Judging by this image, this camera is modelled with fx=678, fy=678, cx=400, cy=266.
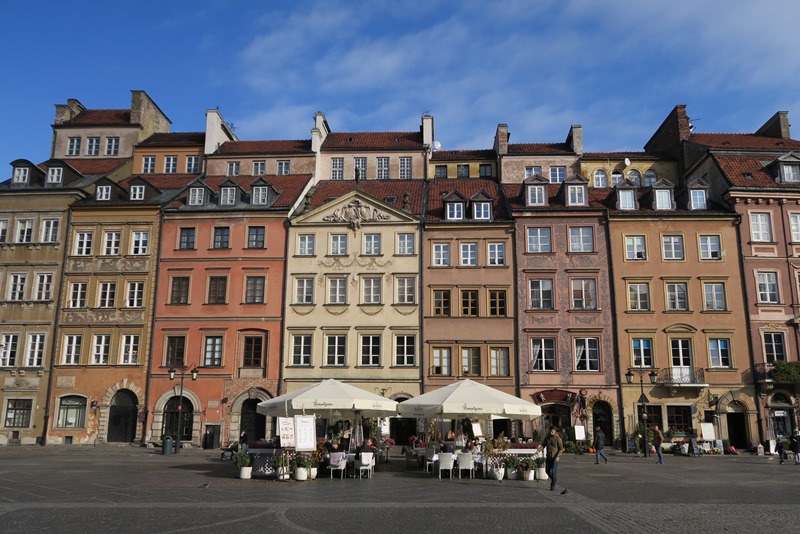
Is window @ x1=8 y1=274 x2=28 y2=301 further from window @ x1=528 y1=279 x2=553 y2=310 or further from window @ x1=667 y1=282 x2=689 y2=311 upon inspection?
window @ x1=667 y1=282 x2=689 y2=311

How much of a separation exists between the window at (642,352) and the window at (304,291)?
1818 centimetres

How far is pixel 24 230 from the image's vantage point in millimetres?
40938

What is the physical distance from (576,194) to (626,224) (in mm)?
3350

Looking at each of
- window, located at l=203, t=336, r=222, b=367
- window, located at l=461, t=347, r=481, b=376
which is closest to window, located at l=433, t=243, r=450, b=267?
window, located at l=461, t=347, r=481, b=376

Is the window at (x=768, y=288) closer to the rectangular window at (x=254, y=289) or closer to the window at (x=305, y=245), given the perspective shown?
the window at (x=305, y=245)

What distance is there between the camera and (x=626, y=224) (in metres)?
38.8

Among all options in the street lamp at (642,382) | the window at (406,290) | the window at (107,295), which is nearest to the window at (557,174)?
the window at (406,290)

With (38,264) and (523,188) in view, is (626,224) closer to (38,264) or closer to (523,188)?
(523,188)

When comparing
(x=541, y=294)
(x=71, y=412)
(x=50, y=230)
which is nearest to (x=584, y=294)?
(x=541, y=294)

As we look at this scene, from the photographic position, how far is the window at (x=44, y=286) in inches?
1563

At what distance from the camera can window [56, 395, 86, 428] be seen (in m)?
38.3

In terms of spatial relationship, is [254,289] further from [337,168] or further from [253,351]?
[337,168]

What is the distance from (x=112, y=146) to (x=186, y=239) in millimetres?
13963

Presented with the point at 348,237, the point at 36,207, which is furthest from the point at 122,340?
the point at 348,237
